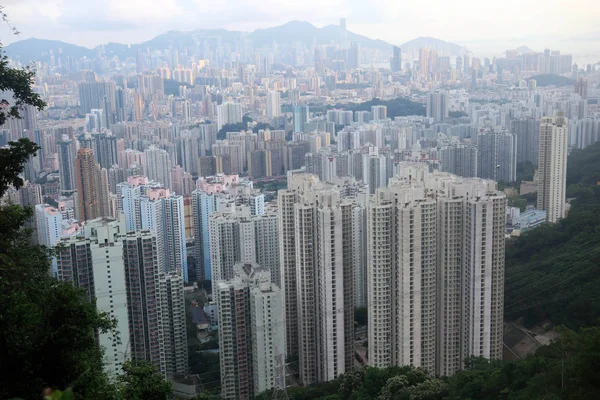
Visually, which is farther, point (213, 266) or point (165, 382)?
point (213, 266)

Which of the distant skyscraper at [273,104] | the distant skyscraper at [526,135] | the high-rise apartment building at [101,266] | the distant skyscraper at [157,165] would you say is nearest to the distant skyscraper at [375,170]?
the distant skyscraper at [526,135]

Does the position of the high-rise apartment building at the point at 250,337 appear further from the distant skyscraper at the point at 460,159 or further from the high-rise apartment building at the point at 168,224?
the distant skyscraper at the point at 460,159

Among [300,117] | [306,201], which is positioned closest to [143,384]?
[306,201]

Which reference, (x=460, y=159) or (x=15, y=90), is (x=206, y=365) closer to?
(x=15, y=90)

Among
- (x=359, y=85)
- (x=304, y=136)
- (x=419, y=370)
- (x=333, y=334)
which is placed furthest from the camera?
(x=359, y=85)

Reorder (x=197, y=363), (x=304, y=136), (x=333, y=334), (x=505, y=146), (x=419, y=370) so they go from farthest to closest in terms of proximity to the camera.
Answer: (x=304, y=136) < (x=505, y=146) < (x=197, y=363) < (x=333, y=334) < (x=419, y=370)

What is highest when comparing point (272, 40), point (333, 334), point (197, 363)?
point (272, 40)

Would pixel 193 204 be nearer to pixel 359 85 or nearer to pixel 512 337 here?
pixel 512 337


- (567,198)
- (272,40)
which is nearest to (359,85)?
(272,40)
